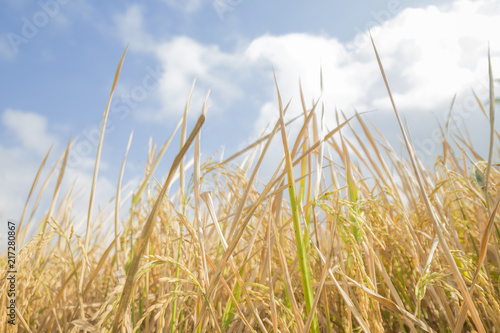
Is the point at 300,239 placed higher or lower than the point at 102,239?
lower

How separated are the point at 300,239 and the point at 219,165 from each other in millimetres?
454

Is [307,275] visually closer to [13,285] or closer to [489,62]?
[489,62]

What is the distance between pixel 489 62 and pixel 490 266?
0.96m

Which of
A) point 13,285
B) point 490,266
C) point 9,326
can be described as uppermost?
point 490,266

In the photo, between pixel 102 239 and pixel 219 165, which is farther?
pixel 102 239

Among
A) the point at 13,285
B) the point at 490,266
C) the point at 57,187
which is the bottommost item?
the point at 13,285

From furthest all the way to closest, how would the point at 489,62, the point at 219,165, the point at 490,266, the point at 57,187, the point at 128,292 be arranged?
the point at 490,266 < the point at 57,187 < the point at 219,165 < the point at 489,62 < the point at 128,292

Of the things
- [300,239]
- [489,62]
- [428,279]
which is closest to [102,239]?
[300,239]

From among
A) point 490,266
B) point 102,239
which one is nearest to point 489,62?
point 490,266

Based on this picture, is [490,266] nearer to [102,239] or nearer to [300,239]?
[300,239]

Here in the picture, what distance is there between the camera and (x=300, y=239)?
67 cm

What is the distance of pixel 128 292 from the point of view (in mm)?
459

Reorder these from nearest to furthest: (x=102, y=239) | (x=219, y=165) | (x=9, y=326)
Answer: (x=9, y=326), (x=219, y=165), (x=102, y=239)

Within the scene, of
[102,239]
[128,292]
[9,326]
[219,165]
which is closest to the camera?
[128,292]
